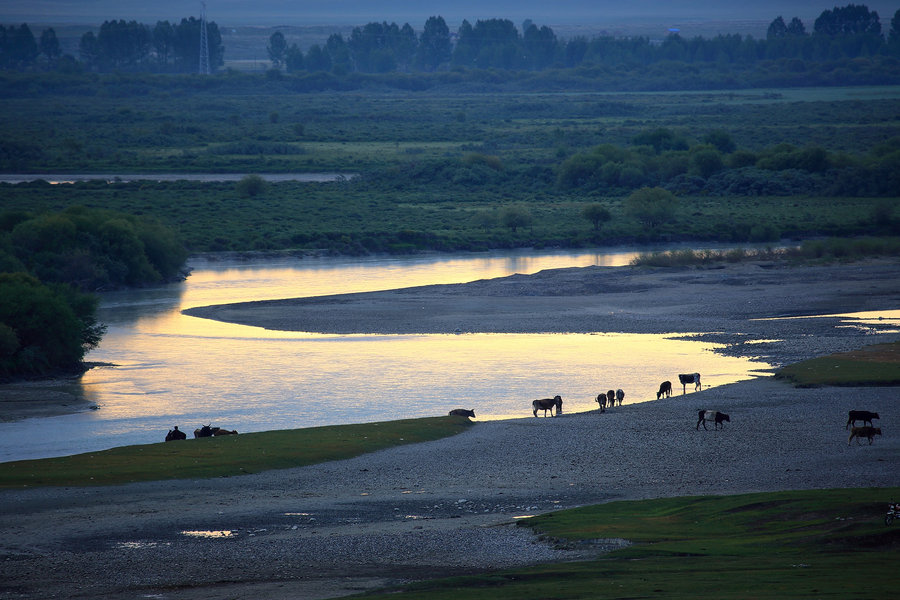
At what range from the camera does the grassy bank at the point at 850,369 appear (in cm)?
2883

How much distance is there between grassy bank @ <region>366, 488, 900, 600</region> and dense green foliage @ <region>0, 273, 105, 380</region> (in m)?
20.7

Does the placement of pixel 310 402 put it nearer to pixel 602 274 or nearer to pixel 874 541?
pixel 874 541

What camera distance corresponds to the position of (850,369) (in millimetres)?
29984

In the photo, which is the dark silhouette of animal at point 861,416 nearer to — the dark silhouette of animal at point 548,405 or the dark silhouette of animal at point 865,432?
the dark silhouette of animal at point 865,432

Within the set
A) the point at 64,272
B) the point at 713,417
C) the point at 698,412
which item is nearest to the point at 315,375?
the point at 698,412

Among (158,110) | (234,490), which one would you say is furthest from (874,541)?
(158,110)

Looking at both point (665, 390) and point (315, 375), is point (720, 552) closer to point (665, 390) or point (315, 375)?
point (665, 390)

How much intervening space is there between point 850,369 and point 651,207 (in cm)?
3624

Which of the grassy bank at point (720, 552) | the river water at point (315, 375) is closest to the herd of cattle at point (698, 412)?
the river water at point (315, 375)

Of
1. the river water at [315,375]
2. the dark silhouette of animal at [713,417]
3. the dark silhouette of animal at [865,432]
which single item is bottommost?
the river water at [315,375]

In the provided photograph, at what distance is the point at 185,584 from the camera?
48.1 feet

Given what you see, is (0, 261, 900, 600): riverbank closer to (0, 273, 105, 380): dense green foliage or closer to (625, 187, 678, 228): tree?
(0, 273, 105, 380): dense green foliage

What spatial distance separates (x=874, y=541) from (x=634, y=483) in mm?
7003

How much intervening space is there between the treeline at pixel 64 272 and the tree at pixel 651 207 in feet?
89.1
